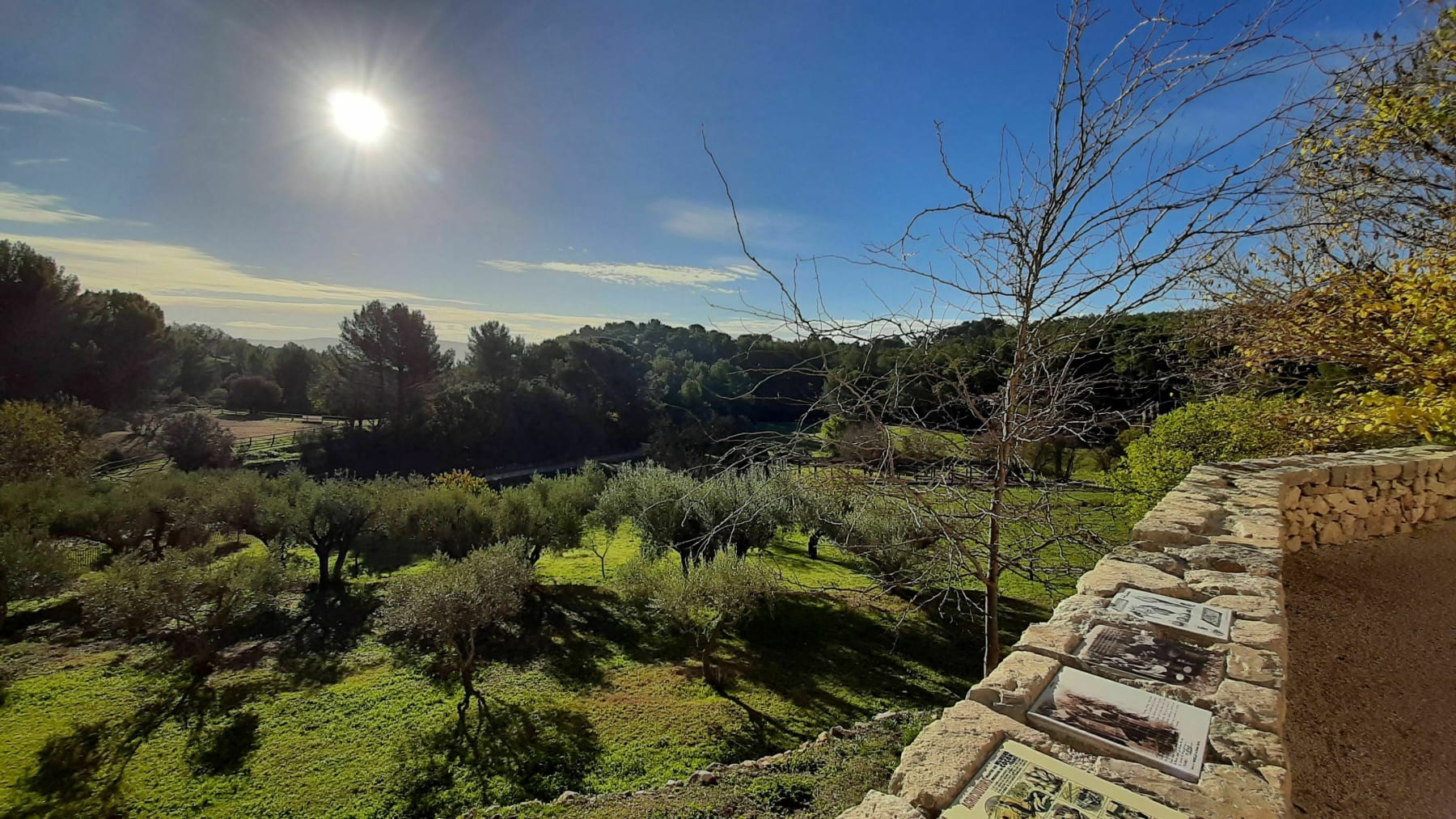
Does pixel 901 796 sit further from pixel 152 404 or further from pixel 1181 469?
pixel 152 404

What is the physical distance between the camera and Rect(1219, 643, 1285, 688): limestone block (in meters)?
1.95

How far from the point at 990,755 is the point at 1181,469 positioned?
30.0 feet

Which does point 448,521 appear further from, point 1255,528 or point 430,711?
point 1255,528

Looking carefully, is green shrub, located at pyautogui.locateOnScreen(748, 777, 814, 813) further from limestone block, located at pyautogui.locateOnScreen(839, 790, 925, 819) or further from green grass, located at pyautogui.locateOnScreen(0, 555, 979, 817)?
limestone block, located at pyautogui.locateOnScreen(839, 790, 925, 819)

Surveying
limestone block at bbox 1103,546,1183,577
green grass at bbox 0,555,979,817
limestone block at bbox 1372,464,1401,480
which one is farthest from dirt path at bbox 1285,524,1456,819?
green grass at bbox 0,555,979,817

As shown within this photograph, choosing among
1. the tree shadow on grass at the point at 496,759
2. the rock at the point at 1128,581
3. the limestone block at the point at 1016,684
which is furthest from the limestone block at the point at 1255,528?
the tree shadow on grass at the point at 496,759

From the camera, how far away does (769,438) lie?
329 cm

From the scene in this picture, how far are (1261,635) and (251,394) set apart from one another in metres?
44.6

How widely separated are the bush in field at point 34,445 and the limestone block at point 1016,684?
23.5 metres

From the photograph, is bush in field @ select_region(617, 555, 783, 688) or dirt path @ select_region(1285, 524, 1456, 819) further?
bush in field @ select_region(617, 555, 783, 688)

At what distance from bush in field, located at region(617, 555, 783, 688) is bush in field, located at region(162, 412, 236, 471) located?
2186cm

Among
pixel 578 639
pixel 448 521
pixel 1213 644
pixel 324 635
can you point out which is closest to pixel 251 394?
pixel 448 521

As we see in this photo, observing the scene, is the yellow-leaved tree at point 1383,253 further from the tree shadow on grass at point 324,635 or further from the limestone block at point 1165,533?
the tree shadow on grass at point 324,635

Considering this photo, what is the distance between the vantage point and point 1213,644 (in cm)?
221
